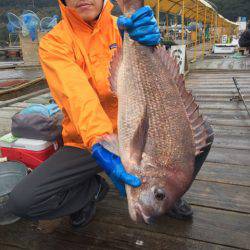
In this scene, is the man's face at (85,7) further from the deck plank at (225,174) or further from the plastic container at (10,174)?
the deck plank at (225,174)

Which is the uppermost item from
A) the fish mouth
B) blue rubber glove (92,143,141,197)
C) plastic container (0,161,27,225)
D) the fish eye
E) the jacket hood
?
the jacket hood

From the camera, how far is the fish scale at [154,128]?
5.43 ft

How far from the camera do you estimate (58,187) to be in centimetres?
217

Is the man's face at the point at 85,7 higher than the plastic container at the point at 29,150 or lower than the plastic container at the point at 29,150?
higher

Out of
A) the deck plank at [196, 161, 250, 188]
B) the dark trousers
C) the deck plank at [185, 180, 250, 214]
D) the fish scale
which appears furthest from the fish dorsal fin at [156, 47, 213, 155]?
the deck plank at [196, 161, 250, 188]

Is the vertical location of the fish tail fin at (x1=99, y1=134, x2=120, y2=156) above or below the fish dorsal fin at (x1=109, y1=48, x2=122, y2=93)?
below

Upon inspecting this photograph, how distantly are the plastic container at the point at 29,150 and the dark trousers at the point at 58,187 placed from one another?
334mm

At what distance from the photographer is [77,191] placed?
2.32 m

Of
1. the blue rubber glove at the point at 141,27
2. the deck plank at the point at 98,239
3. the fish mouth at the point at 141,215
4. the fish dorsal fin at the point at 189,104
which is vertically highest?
the blue rubber glove at the point at 141,27

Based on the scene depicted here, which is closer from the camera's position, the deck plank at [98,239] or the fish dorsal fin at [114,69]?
the fish dorsal fin at [114,69]

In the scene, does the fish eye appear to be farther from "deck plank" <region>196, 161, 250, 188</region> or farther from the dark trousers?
"deck plank" <region>196, 161, 250, 188</region>

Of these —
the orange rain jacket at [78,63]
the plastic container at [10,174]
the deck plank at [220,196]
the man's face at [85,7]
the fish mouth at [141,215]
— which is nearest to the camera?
the fish mouth at [141,215]

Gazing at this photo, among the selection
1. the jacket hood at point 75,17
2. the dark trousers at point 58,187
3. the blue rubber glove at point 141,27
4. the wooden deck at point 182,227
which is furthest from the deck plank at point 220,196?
the jacket hood at point 75,17

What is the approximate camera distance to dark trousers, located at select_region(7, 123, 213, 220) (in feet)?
6.88
